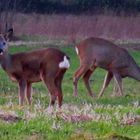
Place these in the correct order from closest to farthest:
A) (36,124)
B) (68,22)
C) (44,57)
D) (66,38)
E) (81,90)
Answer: (36,124) < (44,57) < (81,90) < (66,38) < (68,22)

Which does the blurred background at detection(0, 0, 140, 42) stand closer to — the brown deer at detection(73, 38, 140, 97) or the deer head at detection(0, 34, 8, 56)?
the brown deer at detection(73, 38, 140, 97)

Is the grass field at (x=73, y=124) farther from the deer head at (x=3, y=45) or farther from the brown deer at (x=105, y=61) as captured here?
the brown deer at (x=105, y=61)

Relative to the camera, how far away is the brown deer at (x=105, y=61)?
18109 mm

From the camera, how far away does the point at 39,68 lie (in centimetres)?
1380

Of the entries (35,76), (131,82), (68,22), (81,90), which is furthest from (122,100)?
(68,22)

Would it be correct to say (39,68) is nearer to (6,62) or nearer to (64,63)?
(64,63)

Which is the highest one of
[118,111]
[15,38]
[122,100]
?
[118,111]

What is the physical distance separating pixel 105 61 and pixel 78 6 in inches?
1163

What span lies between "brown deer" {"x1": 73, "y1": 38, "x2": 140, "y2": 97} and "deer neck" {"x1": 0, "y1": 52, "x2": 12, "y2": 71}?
13.1 ft

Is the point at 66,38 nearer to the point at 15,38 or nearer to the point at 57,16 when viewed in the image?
the point at 15,38

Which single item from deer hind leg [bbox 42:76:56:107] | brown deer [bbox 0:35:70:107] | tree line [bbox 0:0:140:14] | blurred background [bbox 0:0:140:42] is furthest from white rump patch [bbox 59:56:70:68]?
tree line [bbox 0:0:140:14]

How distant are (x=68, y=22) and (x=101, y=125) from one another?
3186 centimetres

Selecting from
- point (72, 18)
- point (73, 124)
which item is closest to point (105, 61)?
point (73, 124)

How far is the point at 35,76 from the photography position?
13.8 m
